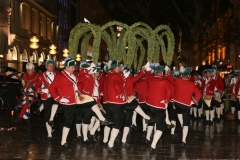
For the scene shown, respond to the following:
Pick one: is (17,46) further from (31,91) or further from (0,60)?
(31,91)

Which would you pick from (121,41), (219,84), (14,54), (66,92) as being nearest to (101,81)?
(121,41)

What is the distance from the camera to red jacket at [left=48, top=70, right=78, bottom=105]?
1005 cm

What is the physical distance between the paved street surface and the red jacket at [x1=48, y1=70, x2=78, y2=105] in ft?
4.15

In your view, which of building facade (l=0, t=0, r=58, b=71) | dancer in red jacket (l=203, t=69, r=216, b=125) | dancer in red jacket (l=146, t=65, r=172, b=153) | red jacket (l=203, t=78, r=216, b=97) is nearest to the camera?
dancer in red jacket (l=146, t=65, r=172, b=153)

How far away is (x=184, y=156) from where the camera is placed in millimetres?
9508

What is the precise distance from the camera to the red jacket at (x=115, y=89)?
9.88 metres

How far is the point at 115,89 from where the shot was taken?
988cm

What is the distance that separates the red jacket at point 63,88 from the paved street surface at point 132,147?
127 centimetres

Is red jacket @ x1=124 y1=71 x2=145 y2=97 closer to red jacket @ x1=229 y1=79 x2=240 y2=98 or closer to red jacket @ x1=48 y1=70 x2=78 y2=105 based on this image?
red jacket @ x1=48 y1=70 x2=78 y2=105

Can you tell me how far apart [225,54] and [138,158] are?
170 ft

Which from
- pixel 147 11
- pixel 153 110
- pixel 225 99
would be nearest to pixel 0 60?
pixel 147 11

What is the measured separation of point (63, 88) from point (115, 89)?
1.25 metres

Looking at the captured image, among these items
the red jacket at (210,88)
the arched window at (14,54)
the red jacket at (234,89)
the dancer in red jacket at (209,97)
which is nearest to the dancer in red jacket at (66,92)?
the dancer in red jacket at (209,97)

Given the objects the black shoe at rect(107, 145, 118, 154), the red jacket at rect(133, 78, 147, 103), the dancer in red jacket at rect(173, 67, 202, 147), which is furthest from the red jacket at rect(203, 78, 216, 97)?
the black shoe at rect(107, 145, 118, 154)
